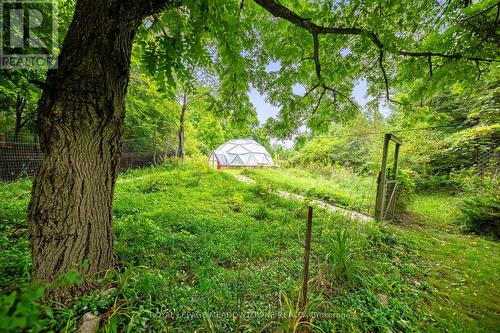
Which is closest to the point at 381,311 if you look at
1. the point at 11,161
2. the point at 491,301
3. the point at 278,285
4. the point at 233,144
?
the point at 278,285

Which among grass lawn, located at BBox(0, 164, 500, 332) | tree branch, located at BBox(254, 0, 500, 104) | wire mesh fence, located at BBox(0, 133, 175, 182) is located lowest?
grass lawn, located at BBox(0, 164, 500, 332)

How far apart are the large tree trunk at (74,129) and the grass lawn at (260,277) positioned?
13.9 inches

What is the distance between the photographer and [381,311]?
1.94 metres

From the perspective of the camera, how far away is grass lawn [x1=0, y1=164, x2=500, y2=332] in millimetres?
1580

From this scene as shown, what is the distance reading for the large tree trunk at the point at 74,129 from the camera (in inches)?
60.4

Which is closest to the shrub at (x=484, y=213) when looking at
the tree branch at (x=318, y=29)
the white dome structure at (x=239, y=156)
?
the tree branch at (x=318, y=29)

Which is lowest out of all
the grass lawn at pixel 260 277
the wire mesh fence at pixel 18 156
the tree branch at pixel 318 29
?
the grass lawn at pixel 260 277

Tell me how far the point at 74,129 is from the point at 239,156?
17713mm

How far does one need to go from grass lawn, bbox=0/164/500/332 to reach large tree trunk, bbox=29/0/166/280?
0.35m

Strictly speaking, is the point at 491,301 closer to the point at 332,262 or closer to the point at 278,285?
the point at 332,262

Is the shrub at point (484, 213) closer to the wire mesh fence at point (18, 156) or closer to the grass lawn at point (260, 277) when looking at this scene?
the grass lawn at point (260, 277)

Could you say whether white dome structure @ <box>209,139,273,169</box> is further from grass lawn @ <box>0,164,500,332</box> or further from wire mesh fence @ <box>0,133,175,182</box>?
grass lawn @ <box>0,164,500,332</box>

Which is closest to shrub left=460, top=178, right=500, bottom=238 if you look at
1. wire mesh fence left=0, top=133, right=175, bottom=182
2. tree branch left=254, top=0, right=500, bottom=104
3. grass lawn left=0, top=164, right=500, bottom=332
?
grass lawn left=0, top=164, right=500, bottom=332

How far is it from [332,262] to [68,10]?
4.95 meters
